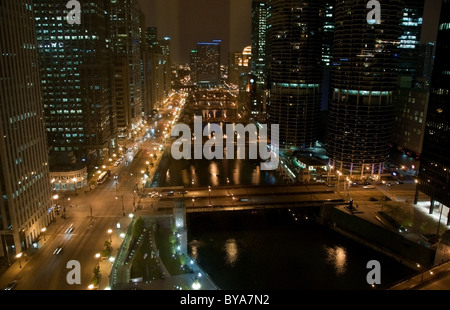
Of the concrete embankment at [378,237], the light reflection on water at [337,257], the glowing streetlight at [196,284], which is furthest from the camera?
the light reflection on water at [337,257]

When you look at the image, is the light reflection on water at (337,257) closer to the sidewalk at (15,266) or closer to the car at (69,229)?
the car at (69,229)

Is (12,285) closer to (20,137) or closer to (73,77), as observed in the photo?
(20,137)

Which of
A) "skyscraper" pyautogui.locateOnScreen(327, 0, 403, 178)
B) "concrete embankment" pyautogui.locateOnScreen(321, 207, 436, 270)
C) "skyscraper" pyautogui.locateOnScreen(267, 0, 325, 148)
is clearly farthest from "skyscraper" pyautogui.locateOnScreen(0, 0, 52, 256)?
"skyscraper" pyautogui.locateOnScreen(267, 0, 325, 148)

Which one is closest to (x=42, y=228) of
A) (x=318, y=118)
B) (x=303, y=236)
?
(x=303, y=236)

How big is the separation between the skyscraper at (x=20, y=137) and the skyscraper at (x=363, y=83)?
33713mm

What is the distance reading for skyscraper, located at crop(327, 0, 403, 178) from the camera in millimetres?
43750

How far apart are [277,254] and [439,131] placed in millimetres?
17959

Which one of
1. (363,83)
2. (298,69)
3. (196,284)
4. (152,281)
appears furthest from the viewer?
(298,69)

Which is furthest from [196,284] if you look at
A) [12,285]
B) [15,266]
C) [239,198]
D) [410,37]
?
[410,37]

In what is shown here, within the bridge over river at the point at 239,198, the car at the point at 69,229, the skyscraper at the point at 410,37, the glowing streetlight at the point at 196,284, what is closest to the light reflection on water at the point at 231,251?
the bridge over river at the point at 239,198

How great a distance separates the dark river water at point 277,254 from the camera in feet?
89.7

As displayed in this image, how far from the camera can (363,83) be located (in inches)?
1780

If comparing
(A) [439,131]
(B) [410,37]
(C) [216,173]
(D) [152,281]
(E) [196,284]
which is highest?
(B) [410,37]
